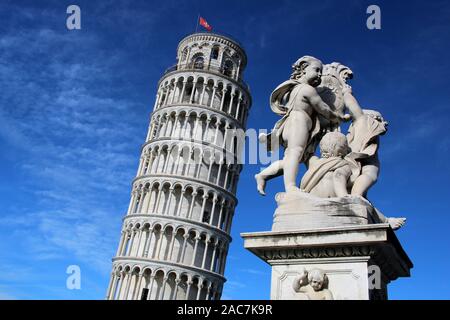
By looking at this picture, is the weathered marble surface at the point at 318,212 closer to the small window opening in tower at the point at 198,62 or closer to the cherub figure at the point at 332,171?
the cherub figure at the point at 332,171

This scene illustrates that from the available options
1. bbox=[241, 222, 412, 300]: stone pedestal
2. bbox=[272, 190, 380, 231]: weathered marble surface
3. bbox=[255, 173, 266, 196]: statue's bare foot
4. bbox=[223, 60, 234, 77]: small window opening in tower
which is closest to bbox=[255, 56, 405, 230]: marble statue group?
bbox=[255, 173, 266, 196]: statue's bare foot

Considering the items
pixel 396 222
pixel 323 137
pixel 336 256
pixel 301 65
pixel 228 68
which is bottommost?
pixel 336 256

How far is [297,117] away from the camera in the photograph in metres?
4.02

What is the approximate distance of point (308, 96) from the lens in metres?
4.02

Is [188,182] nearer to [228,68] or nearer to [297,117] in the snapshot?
[228,68]

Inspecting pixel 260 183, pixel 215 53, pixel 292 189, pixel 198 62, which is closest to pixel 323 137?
pixel 292 189

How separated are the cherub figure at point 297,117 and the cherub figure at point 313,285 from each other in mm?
828

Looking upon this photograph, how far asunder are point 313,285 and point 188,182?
3894cm

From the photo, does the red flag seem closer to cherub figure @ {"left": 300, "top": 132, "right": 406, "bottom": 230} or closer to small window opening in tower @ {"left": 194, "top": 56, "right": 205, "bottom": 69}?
small window opening in tower @ {"left": 194, "top": 56, "right": 205, "bottom": 69}

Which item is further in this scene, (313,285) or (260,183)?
(260,183)

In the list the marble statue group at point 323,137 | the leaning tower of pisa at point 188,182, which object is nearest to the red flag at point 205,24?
the leaning tower of pisa at point 188,182
